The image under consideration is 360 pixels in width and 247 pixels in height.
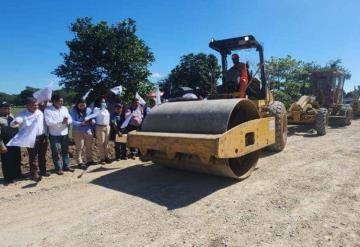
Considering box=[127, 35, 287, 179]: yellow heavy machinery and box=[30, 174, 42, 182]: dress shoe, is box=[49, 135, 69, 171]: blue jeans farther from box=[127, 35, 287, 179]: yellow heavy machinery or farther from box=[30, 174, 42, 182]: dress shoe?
box=[127, 35, 287, 179]: yellow heavy machinery

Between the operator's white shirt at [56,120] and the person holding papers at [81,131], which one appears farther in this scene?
the person holding papers at [81,131]

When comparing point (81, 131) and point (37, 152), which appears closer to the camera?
point (37, 152)

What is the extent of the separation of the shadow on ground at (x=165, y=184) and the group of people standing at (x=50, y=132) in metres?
0.95

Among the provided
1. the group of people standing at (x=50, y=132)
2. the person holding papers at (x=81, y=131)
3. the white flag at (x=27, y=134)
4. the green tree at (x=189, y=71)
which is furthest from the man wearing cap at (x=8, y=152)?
the green tree at (x=189, y=71)

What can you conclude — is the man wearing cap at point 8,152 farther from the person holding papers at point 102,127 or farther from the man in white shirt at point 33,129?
the person holding papers at point 102,127

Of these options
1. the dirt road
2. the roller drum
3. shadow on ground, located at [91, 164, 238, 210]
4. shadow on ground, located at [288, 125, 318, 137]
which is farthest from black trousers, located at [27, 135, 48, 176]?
shadow on ground, located at [288, 125, 318, 137]

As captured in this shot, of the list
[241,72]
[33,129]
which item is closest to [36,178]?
[33,129]

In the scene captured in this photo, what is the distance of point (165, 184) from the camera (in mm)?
5945

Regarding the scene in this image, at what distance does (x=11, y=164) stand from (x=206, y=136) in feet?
13.6

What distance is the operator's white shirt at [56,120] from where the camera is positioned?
22.8 ft

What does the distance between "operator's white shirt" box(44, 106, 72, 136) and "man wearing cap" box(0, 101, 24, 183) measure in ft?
2.16

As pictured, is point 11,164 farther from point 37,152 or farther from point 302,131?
point 302,131

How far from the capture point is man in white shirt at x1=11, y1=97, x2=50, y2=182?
21.2 ft

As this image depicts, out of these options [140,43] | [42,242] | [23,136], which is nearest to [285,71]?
[140,43]
